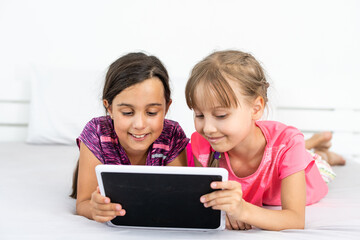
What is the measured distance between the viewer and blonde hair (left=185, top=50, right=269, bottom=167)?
3.48 feet

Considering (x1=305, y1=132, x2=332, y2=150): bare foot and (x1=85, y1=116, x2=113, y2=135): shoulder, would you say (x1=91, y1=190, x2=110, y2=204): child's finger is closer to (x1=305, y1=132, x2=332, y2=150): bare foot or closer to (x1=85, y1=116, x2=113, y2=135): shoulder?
(x1=85, y1=116, x2=113, y2=135): shoulder

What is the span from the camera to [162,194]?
0.93m

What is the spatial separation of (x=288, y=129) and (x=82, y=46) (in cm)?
155

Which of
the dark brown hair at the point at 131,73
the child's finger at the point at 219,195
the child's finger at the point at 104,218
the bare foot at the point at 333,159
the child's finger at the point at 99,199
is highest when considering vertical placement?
the dark brown hair at the point at 131,73

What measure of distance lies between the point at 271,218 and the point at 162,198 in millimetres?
289

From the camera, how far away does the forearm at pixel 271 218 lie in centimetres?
99

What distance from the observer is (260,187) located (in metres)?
1.23

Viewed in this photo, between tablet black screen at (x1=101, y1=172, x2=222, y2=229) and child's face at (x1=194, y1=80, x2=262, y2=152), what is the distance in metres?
0.20

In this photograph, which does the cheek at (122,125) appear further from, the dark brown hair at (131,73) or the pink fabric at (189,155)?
the pink fabric at (189,155)

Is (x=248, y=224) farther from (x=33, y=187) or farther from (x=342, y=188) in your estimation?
(x=33, y=187)

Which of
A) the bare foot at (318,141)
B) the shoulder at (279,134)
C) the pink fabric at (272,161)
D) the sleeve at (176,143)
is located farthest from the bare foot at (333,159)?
the sleeve at (176,143)

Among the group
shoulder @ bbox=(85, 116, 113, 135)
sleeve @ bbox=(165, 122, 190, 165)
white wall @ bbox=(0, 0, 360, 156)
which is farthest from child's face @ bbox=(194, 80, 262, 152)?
white wall @ bbox=(0, 0, 360, 156)

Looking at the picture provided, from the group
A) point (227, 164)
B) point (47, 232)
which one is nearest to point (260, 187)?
point (227, 164)

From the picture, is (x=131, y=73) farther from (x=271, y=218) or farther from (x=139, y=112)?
(x=271, y=218)
